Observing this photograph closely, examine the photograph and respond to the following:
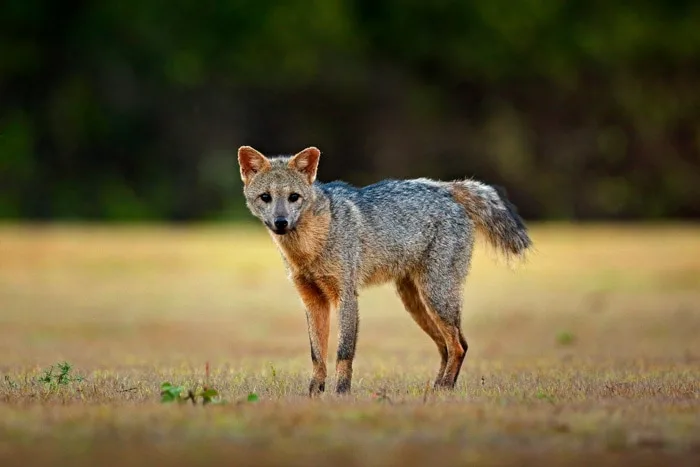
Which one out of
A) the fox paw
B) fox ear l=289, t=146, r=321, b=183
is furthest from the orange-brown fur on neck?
the fox paw

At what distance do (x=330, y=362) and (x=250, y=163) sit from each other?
4.09 meters

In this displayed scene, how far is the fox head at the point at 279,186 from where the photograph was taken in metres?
9.12

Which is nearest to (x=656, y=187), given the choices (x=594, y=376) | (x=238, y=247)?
(x=238, y=247)

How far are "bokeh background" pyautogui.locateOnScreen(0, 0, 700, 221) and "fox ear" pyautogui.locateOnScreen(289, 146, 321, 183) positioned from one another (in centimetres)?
2398

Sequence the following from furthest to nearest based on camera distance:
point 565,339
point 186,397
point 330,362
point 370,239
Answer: point 565,339, point 330,362, point 370,239, point 186,397

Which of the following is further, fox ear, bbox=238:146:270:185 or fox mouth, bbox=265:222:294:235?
fox ear, bbox=238:146:270:185

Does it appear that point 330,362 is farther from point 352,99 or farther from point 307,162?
point 352,99

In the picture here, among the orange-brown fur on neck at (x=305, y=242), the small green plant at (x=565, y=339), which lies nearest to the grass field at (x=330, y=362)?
the small green plant at (x=565, y=339)

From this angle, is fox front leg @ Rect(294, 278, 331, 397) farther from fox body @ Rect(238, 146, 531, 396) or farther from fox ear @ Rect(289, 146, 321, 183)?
fox ear @ Rect(289, 146, 321, 183)

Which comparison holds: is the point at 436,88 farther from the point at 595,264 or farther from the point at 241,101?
the point at 595,264

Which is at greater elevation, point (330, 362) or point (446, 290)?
point (446, 290)

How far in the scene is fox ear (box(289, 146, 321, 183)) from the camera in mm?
9438

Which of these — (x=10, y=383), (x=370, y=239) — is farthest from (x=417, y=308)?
(x=10, y=383)

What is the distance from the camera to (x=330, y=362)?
13062 mm
